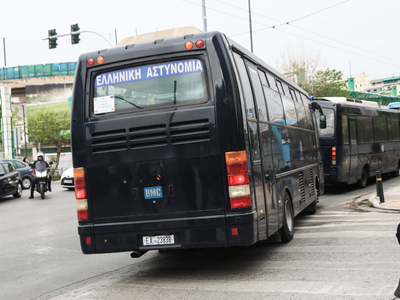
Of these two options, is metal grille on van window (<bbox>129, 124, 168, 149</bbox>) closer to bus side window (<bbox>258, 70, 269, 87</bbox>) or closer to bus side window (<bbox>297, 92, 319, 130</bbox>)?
bus side window (<bbox>258, 70, 269, 87</bbox>)

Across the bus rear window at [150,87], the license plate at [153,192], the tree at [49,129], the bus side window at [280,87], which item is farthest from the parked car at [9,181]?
the tree at [49,129]

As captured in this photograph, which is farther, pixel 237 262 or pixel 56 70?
pixel 56 70

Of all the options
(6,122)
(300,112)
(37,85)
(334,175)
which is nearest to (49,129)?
(6,122)

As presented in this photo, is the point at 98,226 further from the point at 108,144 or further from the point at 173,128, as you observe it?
the point at 173,128

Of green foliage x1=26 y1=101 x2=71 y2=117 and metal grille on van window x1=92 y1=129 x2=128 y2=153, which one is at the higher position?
green foliage x1=26 y1=101 x2=71 y2=117

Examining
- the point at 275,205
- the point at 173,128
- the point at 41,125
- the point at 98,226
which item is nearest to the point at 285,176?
the point at 275,205

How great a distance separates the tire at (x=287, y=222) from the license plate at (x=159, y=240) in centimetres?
254

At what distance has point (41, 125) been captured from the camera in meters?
58.1

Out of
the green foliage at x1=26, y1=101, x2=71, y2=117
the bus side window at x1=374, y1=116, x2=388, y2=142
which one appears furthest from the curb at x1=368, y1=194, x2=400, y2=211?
the green foliage at x1=26, y1=101, x2=71, y2=117

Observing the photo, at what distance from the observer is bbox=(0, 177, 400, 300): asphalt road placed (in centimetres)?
562

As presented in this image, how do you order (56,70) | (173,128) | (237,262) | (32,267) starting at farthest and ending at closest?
(56,70), (32,267), (237,262), (173,128)

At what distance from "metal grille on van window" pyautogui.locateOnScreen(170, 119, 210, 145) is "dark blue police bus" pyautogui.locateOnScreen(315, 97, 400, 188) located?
36.1 ft

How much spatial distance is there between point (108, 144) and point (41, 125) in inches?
2143

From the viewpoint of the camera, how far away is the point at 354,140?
57.1 feet
